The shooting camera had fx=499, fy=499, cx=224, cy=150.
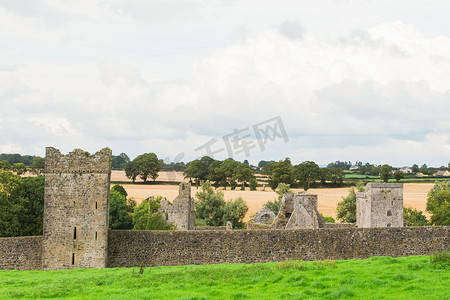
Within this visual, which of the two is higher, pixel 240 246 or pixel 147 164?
pixel 147 164

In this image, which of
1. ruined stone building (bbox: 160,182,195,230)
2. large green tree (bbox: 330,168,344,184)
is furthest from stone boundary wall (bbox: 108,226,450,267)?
large green tree (bbox: 330,168,344,184)

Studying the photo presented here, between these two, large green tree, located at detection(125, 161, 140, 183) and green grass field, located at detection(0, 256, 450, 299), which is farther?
large green tree, located at detection(125, 161, 140, 183)

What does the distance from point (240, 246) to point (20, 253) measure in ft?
34.5

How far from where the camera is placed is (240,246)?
23531 mm

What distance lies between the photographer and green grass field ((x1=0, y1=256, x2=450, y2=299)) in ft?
48.7

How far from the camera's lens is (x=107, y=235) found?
23609 millimetres

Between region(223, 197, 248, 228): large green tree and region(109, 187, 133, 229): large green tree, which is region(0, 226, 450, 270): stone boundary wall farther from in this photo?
region(223, 197, 248, 228): large green tree

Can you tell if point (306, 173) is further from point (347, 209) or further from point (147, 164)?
point (347, 209)

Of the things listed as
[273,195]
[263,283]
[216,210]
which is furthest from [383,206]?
[273,195]

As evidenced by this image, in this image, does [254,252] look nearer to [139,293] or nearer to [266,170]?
[139,293]

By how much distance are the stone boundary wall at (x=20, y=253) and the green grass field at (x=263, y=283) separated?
3.07 m

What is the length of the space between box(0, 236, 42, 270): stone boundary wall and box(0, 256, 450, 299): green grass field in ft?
10.1

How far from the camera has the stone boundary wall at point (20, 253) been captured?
77.2ft

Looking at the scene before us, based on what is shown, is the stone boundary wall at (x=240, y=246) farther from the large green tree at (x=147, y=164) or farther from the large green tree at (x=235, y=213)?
the large green tree at (x=147, y=164)
